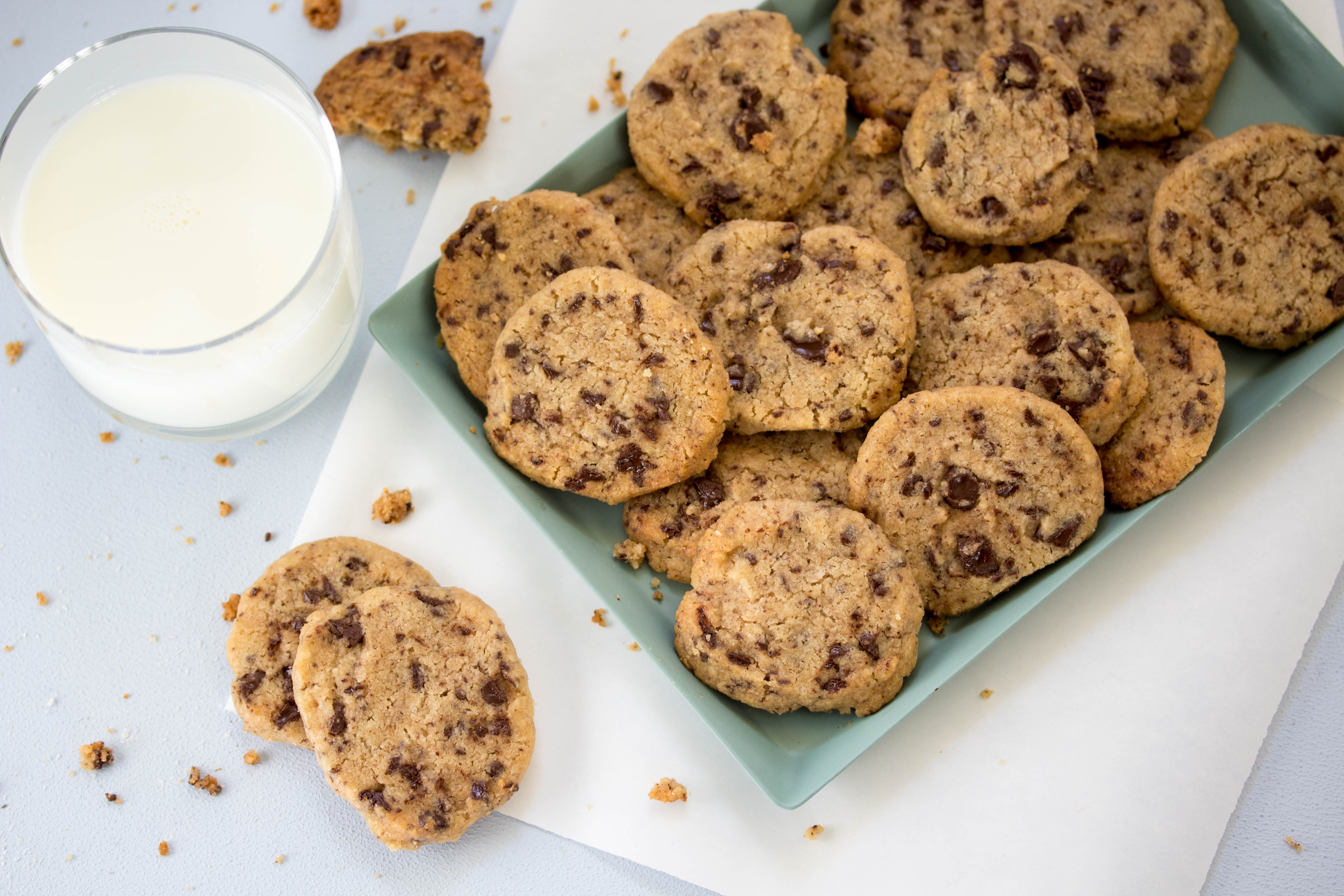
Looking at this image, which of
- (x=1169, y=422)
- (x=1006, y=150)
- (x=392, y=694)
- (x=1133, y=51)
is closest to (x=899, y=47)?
(x=1006, y=150)

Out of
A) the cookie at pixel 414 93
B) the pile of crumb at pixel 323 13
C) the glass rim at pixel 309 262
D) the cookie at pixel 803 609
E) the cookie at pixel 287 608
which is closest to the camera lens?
the glass rim at pixel 309 262

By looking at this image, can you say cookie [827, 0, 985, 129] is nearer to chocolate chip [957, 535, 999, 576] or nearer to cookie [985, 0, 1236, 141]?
cookie [985, 0, 1236, 141]

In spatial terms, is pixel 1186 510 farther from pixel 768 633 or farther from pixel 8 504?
pixel 8 504

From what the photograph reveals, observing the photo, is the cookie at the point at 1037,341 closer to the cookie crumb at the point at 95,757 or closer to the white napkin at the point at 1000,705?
the white napkin at the point at 1000,705

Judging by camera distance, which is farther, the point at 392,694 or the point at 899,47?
Result: the point at 899,47

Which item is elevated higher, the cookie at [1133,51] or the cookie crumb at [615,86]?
the cookie at [1133,51]

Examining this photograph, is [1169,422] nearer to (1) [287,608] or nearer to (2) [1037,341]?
(2) [1037,341]

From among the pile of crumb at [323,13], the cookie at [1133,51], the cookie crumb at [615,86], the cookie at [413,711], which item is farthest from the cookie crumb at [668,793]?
the pile of crumb at [323,13]

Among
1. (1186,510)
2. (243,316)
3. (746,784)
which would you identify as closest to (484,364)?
(243,316)
